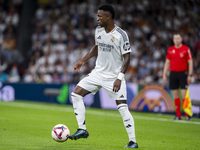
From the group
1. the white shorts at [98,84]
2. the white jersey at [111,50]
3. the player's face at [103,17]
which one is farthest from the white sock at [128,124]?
the player's face at [103,17]

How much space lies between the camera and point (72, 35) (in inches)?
808

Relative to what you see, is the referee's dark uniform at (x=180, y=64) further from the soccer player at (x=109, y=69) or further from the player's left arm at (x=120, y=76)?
the player's left arm at (x=120, y=76)

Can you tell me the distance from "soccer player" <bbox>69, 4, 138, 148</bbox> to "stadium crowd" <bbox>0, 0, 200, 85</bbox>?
8815mm

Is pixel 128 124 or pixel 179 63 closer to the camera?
pixel 128 124

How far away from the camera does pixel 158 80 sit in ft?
50.2

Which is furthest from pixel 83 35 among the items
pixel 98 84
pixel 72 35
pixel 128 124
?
pixel 128 124

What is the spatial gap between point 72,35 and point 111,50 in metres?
→ 14.6

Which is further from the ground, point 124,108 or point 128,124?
point 124,108

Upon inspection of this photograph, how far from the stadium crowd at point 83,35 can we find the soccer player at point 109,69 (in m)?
8.82

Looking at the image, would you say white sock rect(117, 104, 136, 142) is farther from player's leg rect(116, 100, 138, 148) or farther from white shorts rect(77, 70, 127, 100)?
white shorts rect(77, 70, 127, 100)

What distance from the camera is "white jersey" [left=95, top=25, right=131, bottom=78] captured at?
6.07 m

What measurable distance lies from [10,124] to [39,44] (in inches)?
513

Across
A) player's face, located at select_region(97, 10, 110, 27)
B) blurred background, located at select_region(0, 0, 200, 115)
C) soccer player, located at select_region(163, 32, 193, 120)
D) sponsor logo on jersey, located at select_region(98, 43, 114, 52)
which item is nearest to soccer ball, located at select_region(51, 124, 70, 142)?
sponsor logo on jersey, located at select_region(98, 43, 114, 52)

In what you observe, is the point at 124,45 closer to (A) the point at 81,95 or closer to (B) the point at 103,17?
(B) the point at 103,17
